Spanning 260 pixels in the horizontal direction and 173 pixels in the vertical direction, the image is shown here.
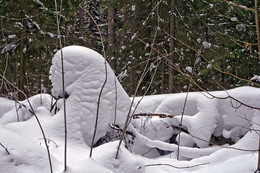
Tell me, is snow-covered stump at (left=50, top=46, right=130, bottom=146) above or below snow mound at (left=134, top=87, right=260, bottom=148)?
above

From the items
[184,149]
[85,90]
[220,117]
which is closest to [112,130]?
[85,90]

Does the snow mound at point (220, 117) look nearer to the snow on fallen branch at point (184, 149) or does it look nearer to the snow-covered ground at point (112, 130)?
the snow-covered ground at point (112, 130)

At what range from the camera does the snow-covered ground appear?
1912 millimetres

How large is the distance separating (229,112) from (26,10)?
6.57 metres

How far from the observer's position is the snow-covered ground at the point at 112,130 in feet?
6.27

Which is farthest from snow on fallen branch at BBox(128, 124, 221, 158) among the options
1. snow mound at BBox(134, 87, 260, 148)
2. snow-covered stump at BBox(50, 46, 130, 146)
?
snow-covered stump at BBox(50, 46, 130, 146)

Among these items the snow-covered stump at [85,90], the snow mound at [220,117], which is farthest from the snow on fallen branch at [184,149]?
the snow-covered stump at [85,90]

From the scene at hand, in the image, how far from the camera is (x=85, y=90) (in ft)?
10.9

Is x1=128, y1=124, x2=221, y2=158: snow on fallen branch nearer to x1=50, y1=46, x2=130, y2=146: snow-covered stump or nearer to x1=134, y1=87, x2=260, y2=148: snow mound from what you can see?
x1=134, y1=87, x2=260, y2=148: snow mound

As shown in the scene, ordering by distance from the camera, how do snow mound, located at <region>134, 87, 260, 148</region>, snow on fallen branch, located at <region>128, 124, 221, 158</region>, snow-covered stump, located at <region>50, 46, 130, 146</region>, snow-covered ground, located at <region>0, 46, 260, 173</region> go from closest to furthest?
snow-covered ground, located at <region>0, 46, 260, 173</region>
snow-covered stump, located at <region>50, 46, 130, 146</region>
snow on fallen branch, located at <region>128, 124, 221, 158</region>
snow mound, located at <region>134, 87, 260, 148</region>

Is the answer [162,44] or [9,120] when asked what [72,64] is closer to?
[9,120]

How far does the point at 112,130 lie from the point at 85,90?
0.72m

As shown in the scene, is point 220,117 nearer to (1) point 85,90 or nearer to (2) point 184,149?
(2) point 184,149

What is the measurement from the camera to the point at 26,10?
771 cm
